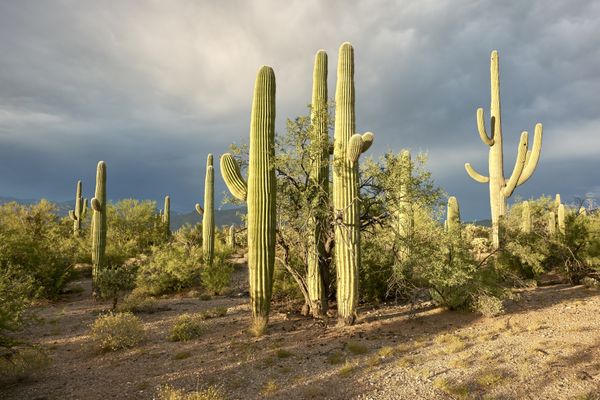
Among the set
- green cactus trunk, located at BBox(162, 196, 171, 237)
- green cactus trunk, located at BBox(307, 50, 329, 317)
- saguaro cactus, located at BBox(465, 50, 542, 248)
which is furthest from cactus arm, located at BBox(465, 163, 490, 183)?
green cactus trunk, located at BBox(162, 196, 171, 237)

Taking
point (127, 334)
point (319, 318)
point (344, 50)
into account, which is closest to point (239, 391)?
point (127, 334)

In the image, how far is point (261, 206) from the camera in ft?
32.3

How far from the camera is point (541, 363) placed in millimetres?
6930

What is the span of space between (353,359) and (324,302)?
348 cm

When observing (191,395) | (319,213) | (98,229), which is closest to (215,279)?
(98,229)

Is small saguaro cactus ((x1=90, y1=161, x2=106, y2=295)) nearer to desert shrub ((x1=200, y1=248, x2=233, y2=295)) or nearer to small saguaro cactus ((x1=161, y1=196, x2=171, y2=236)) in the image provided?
desert shrub ((x1=200, y1=248, x2=233, y2=295))

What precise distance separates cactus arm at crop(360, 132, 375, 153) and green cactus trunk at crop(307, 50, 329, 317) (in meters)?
1.28

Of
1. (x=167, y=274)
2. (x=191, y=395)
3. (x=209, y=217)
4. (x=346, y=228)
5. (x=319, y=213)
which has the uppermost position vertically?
(x=209, y=217)

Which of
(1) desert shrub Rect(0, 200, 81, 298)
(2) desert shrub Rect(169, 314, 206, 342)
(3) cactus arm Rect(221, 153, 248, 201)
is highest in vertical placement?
(3) cactus arm Rect(221, 153, 248, 201)

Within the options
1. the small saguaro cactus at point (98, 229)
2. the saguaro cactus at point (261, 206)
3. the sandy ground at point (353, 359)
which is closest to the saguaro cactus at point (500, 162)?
the sandy ground at point (353, 359)

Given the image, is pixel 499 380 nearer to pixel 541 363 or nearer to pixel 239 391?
pixel 541 363

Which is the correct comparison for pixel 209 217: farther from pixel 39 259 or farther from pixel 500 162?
pixel 500 162

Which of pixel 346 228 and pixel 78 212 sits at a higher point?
pixel 78 212

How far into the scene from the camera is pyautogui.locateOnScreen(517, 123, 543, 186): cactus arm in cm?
1703
